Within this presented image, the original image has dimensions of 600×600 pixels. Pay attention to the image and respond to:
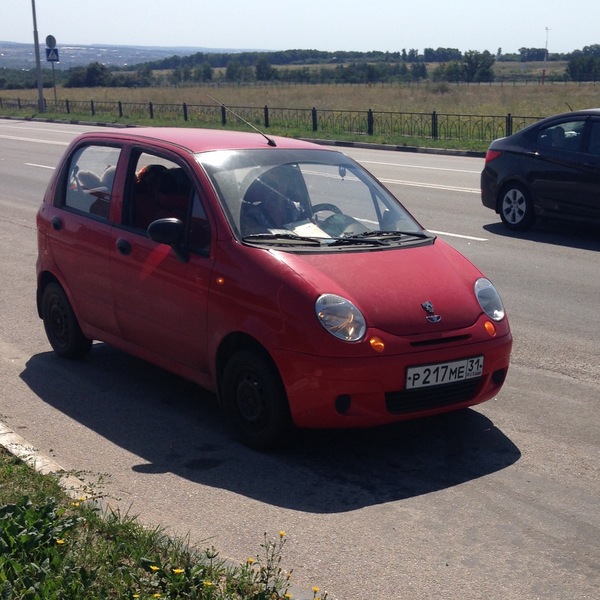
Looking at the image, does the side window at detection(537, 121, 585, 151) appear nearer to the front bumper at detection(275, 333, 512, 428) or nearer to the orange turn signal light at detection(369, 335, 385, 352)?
the front bumper at detection(275, 333, 512, 428)

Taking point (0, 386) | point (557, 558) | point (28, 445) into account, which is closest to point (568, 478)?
point (557, 558)

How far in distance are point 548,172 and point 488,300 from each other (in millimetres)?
7939

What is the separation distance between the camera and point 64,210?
7.37 metres

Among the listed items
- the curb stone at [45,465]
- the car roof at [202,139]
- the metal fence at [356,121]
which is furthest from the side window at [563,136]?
the metal fence at [356,121]

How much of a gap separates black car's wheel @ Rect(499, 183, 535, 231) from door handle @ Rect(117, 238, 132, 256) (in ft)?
26.7

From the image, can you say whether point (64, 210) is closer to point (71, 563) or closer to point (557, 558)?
point (71, 563)

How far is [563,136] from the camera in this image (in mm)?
13391

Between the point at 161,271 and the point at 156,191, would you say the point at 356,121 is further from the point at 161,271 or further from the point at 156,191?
the point at 161,271

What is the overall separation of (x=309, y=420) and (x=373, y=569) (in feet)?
4.02

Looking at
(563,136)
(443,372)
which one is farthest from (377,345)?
(563,136)

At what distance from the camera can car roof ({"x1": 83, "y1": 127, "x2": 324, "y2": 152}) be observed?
21.3ft

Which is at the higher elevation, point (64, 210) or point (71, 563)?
point (64, 210)

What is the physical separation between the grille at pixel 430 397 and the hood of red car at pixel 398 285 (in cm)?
31

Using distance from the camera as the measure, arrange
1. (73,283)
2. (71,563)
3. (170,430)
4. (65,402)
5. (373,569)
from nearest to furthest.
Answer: (71,563) → (373,569) → (170,430) → (65,402) → (73,283)
